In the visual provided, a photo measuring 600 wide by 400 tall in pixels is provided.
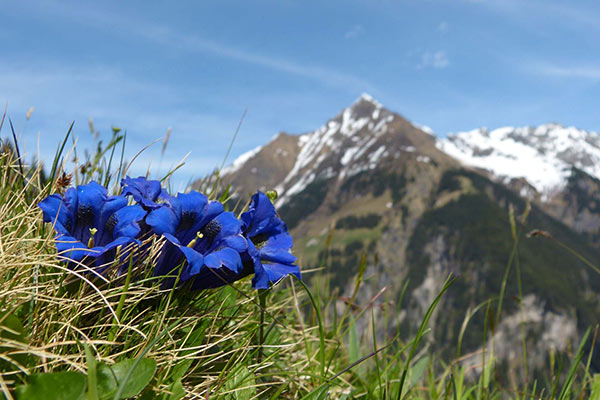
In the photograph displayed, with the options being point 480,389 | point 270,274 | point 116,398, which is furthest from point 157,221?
point 480,389

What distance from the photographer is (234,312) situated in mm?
2568

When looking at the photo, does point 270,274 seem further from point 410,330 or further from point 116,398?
point 410,330

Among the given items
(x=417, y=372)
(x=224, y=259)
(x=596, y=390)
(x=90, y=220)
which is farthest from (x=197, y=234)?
(x=596, y=390)

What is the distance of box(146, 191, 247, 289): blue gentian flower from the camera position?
2012 mm

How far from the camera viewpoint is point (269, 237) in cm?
229

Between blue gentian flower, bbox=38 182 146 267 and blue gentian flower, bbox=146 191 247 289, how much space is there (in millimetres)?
122

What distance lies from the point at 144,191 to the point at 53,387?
37.7 inches

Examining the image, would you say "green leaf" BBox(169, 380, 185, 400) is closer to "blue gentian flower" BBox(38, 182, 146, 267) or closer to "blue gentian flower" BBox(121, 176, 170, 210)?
"blue gentian flower" BBox(38, 182, 146, 267)

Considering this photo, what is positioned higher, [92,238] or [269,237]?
[269,237]

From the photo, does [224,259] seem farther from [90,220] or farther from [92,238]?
[90,220]

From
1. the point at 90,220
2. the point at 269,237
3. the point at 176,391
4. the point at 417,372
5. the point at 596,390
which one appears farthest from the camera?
the point at 417,372

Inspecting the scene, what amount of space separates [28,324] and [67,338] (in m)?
0.20

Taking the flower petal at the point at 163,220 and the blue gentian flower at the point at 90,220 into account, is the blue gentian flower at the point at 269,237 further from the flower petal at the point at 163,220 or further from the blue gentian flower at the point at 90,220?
the blue gentian flower at the point at 90,220

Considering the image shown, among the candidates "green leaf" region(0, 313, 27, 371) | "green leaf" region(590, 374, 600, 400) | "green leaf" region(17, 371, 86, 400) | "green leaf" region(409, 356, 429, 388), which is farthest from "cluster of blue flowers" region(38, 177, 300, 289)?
"green leaf" region(590, 374, 600, 400)
